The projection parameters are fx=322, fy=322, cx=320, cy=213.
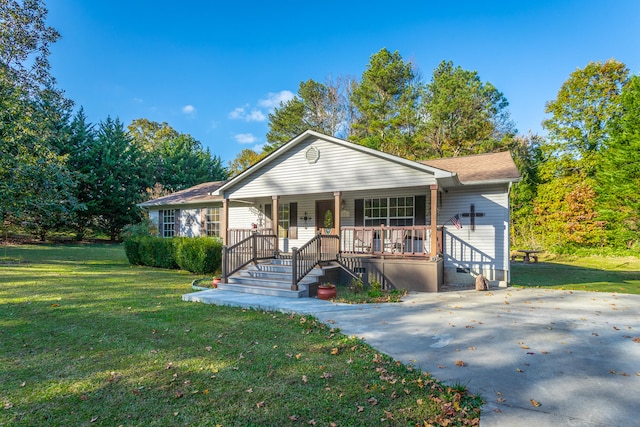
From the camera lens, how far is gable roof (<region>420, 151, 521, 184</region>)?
9.56 meters

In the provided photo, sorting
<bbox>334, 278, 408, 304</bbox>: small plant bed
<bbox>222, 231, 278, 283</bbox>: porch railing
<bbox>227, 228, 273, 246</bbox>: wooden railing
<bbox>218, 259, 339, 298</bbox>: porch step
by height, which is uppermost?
<bbox>227, 228, 273, 246</bbox>: wooden railing

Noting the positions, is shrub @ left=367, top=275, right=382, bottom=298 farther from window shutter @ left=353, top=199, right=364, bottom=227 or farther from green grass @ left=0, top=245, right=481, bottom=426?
window shutter @ left=353, top=199, right=364, bottom=227

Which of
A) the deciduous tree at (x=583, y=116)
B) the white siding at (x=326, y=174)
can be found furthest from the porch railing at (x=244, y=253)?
the deciduous tree at (x=583, y=116)

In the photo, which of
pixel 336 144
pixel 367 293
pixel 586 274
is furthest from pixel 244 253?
pixel 586 274

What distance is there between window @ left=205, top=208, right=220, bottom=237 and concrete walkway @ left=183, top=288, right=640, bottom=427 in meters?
7.47

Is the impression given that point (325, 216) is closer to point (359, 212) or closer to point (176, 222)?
point (359, 212)

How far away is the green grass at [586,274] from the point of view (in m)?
10.0

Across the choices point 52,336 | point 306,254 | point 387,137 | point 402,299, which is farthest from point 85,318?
point 387,137

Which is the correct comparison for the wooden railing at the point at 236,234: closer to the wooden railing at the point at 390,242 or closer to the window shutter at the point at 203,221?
the wooden railing at the point at 390,242

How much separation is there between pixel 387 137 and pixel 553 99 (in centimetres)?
1177

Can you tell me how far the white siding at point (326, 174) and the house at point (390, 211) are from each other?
31mm

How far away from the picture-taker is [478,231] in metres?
10.2

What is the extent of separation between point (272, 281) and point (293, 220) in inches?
196

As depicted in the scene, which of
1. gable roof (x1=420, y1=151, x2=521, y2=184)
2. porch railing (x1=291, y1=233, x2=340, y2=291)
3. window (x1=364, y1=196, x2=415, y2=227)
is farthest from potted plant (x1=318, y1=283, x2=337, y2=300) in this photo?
gable roof (x1=420, y1=151, x2=521, y2=184)
